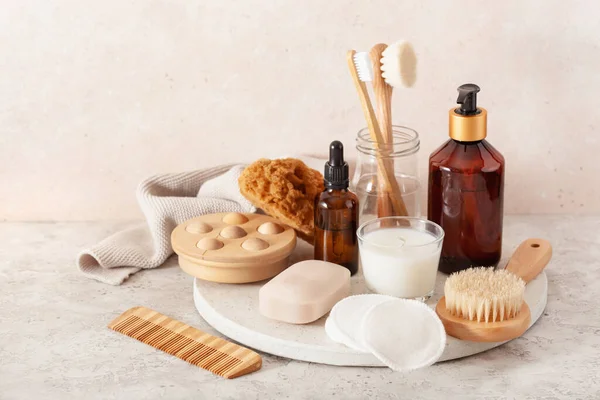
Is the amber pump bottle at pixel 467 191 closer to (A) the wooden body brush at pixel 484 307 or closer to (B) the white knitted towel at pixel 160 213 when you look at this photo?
(A) the wooden body brush at pixel 484 307

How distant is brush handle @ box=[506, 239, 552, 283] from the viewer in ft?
3.41

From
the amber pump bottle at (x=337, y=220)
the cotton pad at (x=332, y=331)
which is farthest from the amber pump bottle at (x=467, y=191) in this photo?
the cotton pad at (x=332, y=331)

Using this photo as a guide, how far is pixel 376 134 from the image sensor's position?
1048 mm

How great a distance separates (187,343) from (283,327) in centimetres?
11

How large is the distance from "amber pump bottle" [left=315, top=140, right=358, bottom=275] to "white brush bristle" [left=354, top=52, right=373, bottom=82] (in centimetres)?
11

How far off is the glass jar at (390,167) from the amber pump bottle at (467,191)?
4 cm

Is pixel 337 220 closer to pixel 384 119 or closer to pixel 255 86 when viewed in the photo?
pixel 384 119

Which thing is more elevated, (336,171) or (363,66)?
(363,66)

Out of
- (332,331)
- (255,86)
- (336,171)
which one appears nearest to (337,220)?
(336,171)

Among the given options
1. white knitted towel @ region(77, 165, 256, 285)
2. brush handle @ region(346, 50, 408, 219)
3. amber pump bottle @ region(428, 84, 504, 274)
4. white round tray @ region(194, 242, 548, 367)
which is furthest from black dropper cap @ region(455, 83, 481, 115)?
white knitted towel @ region(77, 165, 256, 285)

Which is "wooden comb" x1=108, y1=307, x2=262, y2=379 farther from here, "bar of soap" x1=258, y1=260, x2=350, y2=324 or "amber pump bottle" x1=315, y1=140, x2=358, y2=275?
"amber pump bottle" x1=315, y1=140, x2=358, y2=275

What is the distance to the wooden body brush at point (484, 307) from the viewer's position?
2.92ft

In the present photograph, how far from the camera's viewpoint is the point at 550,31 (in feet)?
4.01

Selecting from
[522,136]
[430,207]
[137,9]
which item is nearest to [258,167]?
[430,207]
